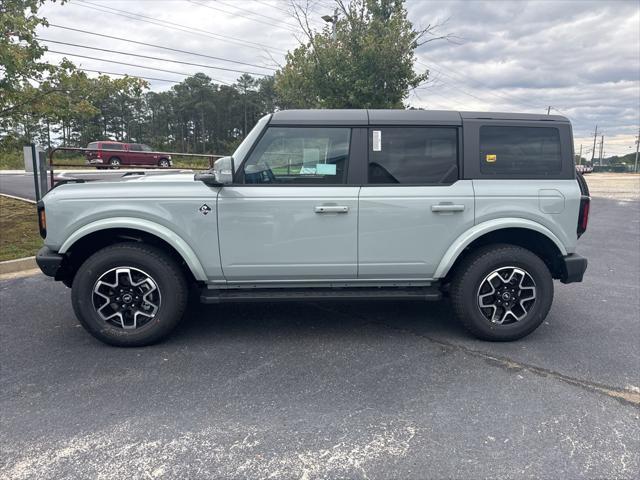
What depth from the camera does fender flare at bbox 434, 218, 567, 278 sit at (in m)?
3.84

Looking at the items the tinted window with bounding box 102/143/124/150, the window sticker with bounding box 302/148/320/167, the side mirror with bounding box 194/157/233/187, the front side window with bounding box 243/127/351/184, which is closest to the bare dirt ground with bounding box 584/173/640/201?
the front side window with bounding box 243/127/351/184

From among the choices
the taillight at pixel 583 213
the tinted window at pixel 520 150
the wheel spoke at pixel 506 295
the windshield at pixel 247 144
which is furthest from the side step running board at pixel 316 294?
the taillight at pixel 583 213

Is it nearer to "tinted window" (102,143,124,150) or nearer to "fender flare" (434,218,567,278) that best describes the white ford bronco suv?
"fender flare" (434,218,567,278)

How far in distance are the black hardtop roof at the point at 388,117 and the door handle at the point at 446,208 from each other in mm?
715

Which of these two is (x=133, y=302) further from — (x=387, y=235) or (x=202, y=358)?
(x=387, y=235)

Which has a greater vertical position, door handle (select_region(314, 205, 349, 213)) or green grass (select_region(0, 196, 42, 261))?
door handle (select_region(314, 205, 349, 213))

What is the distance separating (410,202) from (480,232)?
647 millimetres

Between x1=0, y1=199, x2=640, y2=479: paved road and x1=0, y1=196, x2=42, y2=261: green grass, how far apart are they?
2490mm

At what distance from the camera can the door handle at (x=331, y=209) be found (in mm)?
3709

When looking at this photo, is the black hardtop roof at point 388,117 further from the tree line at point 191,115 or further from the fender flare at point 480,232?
the tree line at point 191,115

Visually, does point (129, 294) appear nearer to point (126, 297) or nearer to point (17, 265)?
point (126, 297)

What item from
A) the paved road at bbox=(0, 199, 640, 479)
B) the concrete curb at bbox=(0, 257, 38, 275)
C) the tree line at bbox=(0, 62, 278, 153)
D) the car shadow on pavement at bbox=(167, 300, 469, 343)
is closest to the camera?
the paved road at bbox=(0, 199, 640, 479)

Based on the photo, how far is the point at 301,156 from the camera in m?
3.84

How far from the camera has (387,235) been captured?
3820mm
